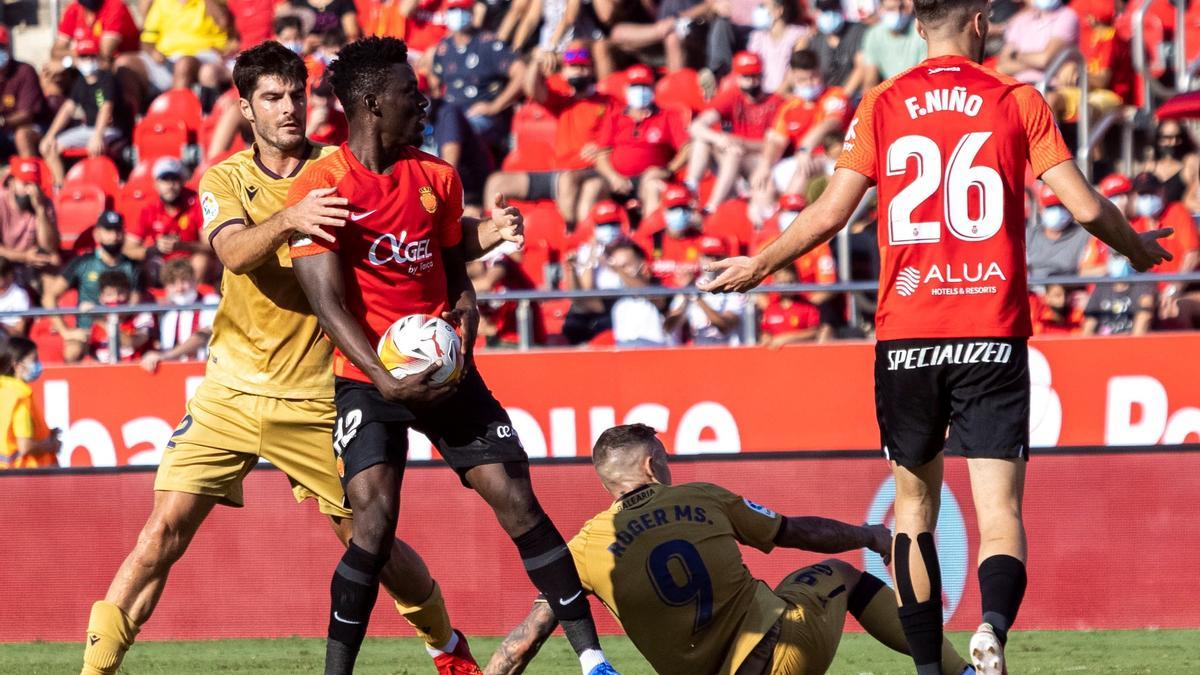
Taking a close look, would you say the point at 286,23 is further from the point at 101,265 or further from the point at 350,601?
the point at 350,601

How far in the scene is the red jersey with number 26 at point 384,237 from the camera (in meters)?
5.94

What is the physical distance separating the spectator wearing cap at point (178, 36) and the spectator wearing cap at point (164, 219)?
7.26 ft

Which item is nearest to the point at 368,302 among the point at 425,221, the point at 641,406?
the point at 425,221

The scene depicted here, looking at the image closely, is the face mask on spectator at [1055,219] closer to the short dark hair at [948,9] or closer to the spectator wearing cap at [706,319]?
the spectator wearing cap at [706,319]

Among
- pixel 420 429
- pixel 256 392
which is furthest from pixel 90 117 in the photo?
pixel 420 429

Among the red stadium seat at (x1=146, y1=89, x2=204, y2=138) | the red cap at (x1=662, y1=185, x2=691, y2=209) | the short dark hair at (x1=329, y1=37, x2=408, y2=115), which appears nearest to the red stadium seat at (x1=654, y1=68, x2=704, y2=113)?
the red cap at (x1=662, y1=185, x2=691, y2=209)

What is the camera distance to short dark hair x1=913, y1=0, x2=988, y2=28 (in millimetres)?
5547

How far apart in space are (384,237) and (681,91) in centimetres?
862

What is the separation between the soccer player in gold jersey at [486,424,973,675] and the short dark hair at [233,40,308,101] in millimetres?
1868

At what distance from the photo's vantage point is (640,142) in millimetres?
13594

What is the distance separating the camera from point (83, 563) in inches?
384

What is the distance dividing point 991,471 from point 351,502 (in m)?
2.18

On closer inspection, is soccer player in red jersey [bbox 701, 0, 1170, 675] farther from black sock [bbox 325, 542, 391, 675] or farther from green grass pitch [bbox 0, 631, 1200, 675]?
green grass pitch [bbox 0, 631, 1200, 675]

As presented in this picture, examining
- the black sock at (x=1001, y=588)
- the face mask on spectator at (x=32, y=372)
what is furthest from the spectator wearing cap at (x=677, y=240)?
the black sock at (x=1001, y=588)
